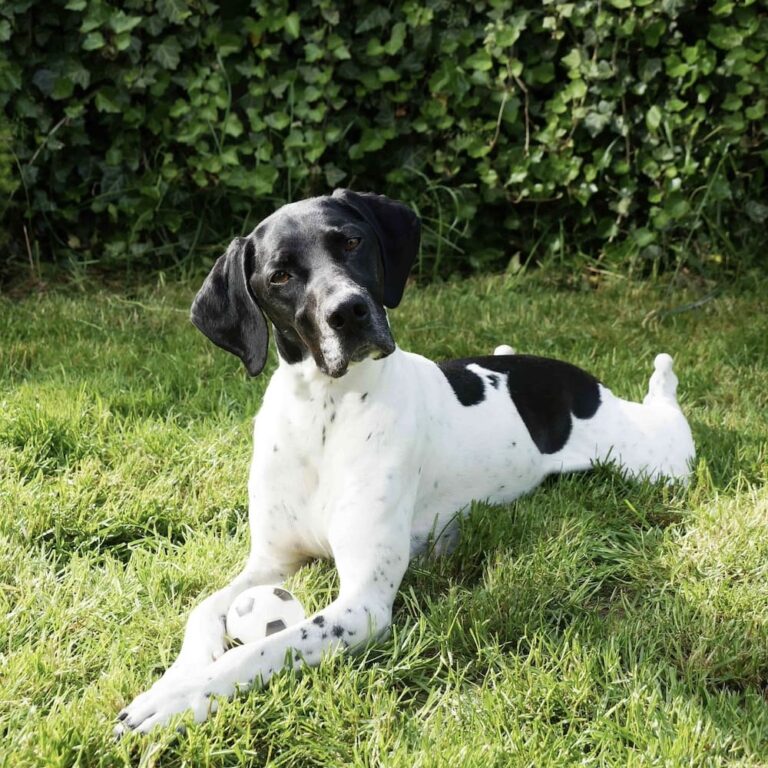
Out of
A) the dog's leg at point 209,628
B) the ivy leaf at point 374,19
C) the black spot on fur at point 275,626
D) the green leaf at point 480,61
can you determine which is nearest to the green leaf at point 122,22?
the ivy leaf at point 374,19

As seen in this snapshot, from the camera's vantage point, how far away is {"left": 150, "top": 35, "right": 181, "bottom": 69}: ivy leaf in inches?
256

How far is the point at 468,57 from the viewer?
6.48 m

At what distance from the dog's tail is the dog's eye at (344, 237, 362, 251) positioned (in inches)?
72.3

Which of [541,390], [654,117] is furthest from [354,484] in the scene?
[654,117]

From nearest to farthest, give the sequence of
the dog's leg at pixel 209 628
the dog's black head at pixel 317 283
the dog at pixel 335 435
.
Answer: the dog's leg at pixel 209 628, the dog at pixel 335 435, the dog's black head at pixel 317 283

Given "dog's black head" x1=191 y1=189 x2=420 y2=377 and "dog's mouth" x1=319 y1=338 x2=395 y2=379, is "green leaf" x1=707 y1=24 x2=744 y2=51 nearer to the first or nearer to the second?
"dog's black head" x1=191 y1=189 x2=420 y2=377

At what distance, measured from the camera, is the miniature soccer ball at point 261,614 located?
9.93 ft

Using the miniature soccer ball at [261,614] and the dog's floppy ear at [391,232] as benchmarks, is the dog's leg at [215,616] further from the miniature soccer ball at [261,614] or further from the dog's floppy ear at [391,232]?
the dog's floppy ear at [391,232]

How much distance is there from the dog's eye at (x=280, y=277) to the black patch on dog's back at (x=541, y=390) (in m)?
0.96

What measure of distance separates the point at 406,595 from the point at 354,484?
397 mm

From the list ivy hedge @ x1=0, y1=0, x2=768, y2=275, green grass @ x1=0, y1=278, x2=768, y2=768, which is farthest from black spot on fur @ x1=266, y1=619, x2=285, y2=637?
ivy hedge @ x1=0, y1=0, x2=768, y2=275

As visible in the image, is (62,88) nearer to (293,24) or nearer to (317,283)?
(293,24)

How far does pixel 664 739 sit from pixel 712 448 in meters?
2.01

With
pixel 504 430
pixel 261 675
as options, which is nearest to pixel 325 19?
pixel 504 430
